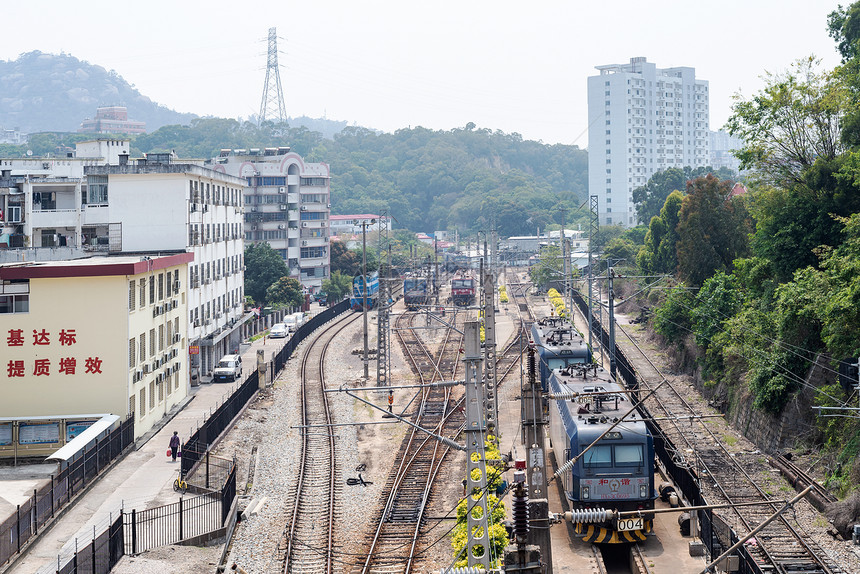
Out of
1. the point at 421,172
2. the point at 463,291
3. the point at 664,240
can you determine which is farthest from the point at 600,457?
the point at 421,172

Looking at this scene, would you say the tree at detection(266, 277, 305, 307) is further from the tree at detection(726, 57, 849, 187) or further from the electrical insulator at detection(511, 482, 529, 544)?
the electrical insulator at detection(511, 482, 529, 544)

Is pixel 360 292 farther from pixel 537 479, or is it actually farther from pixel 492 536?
pixel 537 479

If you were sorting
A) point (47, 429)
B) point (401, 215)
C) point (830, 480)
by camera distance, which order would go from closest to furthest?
point (830, 480) → point (47, 429) → point (401, 215)

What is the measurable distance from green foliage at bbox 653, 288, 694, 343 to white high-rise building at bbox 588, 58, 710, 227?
304ft

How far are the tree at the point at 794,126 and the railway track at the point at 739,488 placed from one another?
9500mm

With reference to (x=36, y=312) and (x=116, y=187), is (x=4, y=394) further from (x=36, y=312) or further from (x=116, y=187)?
(x=116, y=187)

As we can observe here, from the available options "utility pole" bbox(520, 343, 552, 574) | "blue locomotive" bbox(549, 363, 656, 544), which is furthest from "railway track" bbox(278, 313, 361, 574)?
"blue locomotive" bbox(549, 363, 656, 544)

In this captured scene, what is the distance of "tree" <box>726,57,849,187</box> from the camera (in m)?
33.5

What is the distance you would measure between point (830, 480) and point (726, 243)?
25117 mm

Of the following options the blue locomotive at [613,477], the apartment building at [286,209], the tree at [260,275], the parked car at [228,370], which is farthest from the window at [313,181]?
the blue locomotive at [613,477]

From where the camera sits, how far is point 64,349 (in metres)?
28.4

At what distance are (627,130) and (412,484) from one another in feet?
392

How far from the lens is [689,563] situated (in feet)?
61.9

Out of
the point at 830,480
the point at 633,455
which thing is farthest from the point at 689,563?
the point at 830,480
